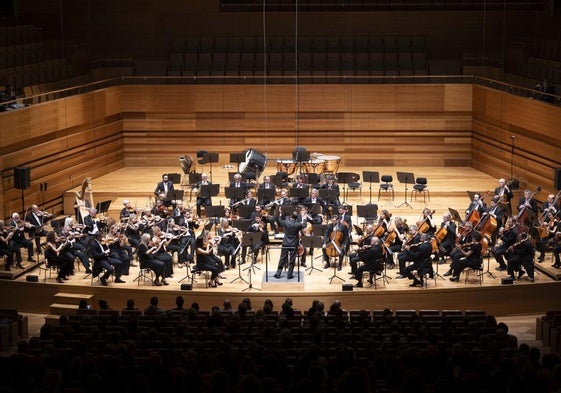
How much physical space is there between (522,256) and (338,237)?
287 cm

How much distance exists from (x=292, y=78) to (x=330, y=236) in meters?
7.96

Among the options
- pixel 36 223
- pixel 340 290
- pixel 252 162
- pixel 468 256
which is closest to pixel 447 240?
pixel 468 256

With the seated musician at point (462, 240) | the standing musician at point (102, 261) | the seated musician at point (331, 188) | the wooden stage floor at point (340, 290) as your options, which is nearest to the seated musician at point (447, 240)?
the seated musician at point (462, 240)

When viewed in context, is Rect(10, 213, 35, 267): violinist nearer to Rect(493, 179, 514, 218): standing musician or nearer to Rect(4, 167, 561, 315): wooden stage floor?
Rect(4, 167, 561, 315): wooden stage floor

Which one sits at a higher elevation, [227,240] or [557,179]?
[557,179]

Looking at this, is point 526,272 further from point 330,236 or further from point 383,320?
point 383,320

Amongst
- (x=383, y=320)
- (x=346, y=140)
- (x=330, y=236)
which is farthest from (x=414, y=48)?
(x=383, y=320)

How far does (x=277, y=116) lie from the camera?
74.0 ft

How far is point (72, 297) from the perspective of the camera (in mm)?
14320

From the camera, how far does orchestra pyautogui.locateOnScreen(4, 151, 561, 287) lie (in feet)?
47.2

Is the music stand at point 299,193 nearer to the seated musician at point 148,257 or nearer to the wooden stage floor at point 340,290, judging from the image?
the wooden stage floor at point 340,290

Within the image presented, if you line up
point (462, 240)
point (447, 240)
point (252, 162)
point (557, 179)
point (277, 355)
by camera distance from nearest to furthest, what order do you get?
1. point (277, 355)
2. point (462, 240)
3. point (447, 240)
4. point (557, 179)
5. point (252, 162)

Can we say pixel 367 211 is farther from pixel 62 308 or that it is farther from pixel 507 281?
pixel 62 308

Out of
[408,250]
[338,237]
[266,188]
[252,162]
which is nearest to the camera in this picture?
[408,250]
